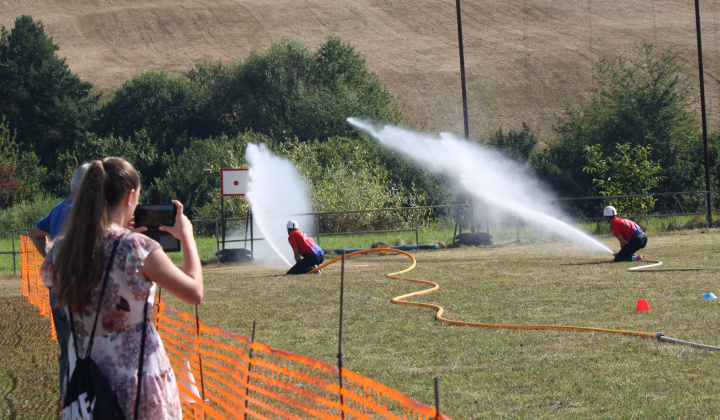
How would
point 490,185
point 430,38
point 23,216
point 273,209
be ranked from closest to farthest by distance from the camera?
point 273,209, point 490,185, point 23,216, point 430,38

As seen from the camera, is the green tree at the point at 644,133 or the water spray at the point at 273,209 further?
the green tree at the point at 644,133

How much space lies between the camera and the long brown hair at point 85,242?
2.86 meters

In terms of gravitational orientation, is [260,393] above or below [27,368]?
above

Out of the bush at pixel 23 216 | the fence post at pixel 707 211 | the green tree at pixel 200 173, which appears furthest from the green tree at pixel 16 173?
the fence post at pixel 707 211

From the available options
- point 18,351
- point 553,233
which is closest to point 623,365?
point 18,351

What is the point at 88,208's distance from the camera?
2.89 m

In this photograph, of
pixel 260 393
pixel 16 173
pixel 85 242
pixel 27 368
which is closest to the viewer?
pixel 85 242

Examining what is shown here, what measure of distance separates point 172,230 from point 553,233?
77.3 feet

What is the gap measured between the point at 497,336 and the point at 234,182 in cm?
1443

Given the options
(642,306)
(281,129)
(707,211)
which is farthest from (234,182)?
(281,129)

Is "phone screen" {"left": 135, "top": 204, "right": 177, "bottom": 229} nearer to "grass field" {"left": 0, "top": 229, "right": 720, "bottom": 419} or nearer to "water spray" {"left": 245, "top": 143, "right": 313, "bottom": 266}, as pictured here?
"grass field" {"left": 0, "top": 229, "right": 720, "bottom": 419}

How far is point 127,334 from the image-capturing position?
2984mm

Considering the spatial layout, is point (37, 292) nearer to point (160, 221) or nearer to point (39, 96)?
point (160, 221)

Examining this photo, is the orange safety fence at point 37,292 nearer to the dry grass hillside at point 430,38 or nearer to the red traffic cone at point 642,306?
the red traffic cone at point 642,306
